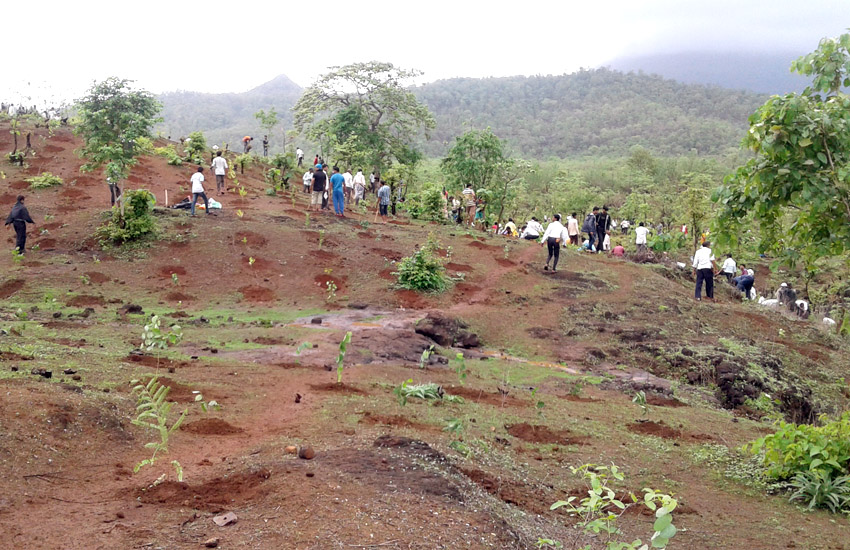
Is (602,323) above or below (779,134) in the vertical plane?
below

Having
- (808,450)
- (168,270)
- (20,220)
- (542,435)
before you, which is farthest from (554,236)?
(20,220)

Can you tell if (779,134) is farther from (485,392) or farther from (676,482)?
(485,392)

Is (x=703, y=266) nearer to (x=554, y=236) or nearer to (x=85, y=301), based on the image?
(x=554, y=236)

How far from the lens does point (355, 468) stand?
4.73 m

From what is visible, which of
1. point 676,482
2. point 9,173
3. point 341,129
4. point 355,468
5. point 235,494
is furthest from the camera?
point 341,129

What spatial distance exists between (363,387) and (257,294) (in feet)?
23.5

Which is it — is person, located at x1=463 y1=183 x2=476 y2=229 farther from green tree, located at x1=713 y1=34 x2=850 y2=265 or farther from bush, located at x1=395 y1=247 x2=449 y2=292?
green tree, located at x1=713 y1=34 x2=850 y2=265

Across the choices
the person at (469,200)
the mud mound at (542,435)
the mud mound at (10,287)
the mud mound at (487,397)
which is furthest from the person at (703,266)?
the mud mound at (10,287)

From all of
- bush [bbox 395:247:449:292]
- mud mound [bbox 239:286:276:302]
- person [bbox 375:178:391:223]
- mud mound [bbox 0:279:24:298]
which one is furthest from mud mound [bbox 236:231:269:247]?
person [bbox 375:178:391:223]

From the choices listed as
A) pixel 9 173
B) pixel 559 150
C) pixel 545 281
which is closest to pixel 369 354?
pixel 545 281

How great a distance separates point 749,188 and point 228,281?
480 inches

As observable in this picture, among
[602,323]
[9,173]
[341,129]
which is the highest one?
[341,129]

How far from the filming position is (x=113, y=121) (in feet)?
54.6

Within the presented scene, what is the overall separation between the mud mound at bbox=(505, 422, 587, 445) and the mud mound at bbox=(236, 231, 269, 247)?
11.4 meters
